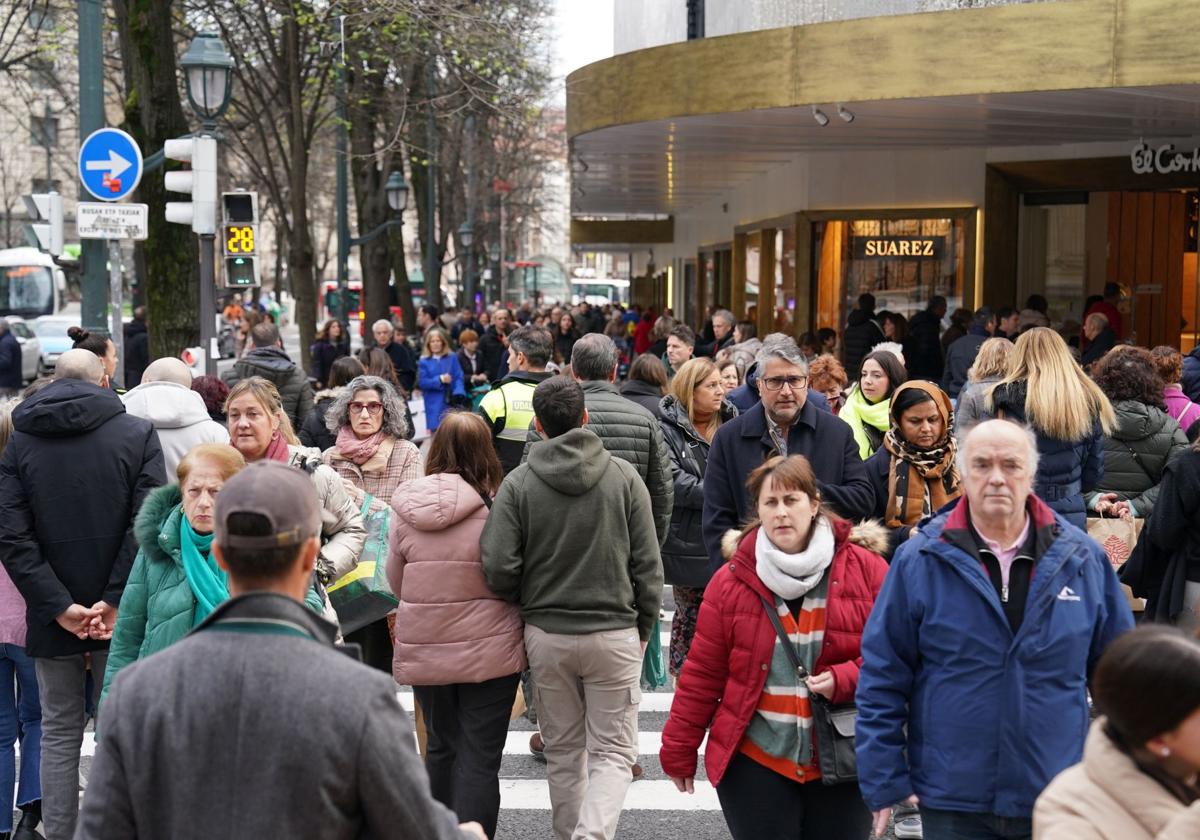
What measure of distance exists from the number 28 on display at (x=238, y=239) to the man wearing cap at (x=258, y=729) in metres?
12.3

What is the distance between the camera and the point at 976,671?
3.97 m

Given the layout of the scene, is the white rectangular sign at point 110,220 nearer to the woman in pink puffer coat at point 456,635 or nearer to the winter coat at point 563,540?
the woman in pink puffer coat at point 456,635

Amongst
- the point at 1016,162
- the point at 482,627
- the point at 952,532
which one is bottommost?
the point at 482,627

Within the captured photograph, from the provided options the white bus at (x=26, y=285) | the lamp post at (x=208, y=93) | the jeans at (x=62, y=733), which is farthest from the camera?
the white bus at (x=26, y=285)

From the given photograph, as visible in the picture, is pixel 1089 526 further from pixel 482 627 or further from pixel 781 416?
pixel 482 627

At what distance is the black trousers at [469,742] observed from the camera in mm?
5730

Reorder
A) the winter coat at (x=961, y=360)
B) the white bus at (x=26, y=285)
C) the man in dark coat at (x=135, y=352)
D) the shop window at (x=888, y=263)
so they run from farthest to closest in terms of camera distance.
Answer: the white bus at (x=26, y=285), the shop window at (x=888, y=263), the man in dark coat at (x=135, y=352), the winter coat at (x=961, y=360)

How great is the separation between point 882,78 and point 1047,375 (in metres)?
6.73

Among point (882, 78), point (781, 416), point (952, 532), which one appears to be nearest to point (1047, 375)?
point (781, 416)

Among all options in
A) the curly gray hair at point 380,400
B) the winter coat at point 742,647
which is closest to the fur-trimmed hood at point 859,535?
the winter coat at point 742,647

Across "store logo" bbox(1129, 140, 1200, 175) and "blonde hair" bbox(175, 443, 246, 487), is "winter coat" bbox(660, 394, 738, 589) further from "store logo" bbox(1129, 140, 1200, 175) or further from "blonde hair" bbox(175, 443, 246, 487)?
"store logo" bbox(1129, 140, 1200, 175)

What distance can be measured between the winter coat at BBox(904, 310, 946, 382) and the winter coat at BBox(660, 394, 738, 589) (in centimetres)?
1020

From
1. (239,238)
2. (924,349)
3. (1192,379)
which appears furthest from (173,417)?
(924,349)

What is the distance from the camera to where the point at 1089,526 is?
25.5 feet
